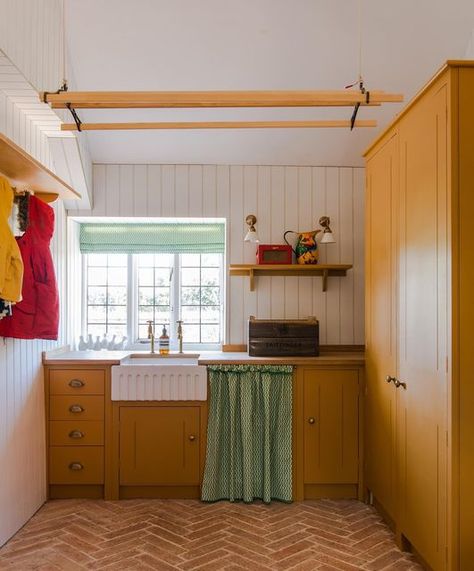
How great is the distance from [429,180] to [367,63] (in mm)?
1321

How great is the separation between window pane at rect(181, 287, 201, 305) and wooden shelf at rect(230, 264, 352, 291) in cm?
43

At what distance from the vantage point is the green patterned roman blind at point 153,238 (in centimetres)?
378

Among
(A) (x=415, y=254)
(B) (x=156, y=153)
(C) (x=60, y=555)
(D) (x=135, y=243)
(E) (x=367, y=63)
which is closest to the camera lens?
(A) (x=415, y=254)

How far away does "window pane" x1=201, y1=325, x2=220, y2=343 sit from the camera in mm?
3861

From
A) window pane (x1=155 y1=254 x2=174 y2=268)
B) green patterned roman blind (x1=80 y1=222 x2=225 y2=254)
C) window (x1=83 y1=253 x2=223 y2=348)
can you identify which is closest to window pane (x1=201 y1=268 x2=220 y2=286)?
window (x1=83 y1=253 x2=223 y2=348)

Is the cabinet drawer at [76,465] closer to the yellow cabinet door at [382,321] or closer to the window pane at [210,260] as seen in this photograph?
the window pane at [210,260]

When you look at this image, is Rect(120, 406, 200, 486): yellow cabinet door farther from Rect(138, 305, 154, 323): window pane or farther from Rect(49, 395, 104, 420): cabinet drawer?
Rect(138, 305, 154, 323): window pane

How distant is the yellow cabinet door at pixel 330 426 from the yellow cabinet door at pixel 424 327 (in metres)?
0.67

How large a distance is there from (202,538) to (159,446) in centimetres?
68

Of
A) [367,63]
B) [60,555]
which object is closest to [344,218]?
[367,63]

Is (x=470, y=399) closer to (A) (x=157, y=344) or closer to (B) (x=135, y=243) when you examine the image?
(A) (x=157, y=344)

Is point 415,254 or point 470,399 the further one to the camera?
point 415,254

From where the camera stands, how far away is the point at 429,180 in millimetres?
2094

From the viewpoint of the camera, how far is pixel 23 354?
280 centimetres
